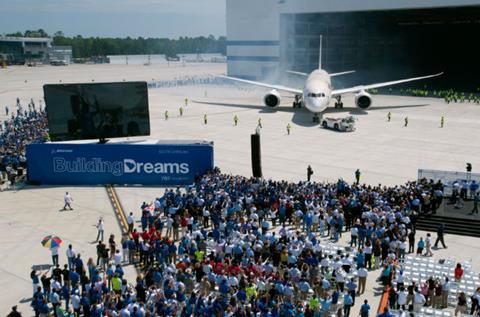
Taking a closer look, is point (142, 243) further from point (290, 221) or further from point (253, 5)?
point (253, 5)

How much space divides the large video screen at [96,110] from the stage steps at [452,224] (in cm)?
1918

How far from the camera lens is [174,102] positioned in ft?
234

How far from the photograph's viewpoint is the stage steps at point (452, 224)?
960 inches

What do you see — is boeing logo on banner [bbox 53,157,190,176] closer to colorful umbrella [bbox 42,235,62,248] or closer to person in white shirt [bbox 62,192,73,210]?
person in white shirt [bbox 62,192,73,210]

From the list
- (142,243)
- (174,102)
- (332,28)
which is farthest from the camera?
(332,28)

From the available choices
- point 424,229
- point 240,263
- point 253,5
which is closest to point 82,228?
point 240,263

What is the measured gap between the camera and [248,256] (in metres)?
18.5

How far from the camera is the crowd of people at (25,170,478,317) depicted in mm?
A: 15602

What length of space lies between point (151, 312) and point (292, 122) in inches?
1564

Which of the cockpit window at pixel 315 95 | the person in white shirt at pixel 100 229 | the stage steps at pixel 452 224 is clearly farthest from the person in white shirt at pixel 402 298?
the cockpit window at pixel 315 95

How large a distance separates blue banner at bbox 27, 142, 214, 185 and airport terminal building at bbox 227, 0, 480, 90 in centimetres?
5378

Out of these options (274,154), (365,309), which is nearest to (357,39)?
(274,154)

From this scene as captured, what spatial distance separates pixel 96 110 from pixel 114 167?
4.23 metres

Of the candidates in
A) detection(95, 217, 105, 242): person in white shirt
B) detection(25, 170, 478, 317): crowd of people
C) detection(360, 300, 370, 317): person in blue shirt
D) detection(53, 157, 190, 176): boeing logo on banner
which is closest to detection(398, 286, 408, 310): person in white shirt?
detection(25, 170, 478, 317): crowd of people
